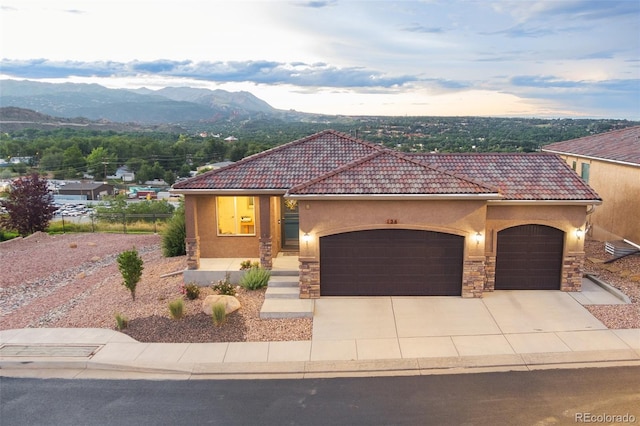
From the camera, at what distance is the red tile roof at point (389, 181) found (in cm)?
1347

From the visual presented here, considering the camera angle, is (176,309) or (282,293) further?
(282,293)

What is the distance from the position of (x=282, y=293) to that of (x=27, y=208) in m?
19.8

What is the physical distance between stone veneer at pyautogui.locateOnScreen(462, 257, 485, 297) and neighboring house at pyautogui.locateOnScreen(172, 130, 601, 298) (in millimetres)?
30

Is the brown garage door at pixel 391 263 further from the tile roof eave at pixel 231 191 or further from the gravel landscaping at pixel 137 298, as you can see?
the tile roof eave at pixel 231 191

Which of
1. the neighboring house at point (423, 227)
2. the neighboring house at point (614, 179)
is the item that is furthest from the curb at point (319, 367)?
the neighboring house at point (614, 179)

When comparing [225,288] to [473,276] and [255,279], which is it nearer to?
[255,279]

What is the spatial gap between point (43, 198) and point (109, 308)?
17.1 m

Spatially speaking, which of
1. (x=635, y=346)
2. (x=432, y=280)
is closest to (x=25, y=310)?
(x=432, y=280)

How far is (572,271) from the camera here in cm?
1431

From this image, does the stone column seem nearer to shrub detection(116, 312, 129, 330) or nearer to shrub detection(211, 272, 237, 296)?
shrub detection(211, 272, 237, 296)

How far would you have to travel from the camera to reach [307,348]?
11.1m

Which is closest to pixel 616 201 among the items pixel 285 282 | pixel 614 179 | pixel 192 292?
pixel 614 179

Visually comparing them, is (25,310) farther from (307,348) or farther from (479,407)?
(479,407)

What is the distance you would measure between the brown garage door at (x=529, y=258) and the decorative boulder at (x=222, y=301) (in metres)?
8.01
